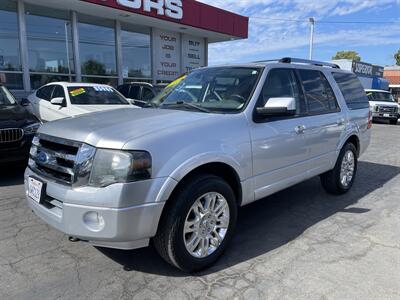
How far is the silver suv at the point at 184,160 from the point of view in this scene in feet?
8.77

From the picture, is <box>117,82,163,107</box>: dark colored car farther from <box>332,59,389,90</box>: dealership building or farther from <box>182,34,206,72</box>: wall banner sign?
<box>332,59,389,90</box>: dealership building

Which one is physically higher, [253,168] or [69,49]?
[69,49]

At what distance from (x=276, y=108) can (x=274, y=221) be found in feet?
5.19

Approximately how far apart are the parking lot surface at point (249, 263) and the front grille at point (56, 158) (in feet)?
2.83

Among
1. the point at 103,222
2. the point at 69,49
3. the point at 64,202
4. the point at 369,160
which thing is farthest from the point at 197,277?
the point at 69,49

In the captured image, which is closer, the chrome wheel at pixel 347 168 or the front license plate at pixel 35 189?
the front license plate at pixel 35 189

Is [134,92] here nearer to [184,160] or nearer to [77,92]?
[77,92]

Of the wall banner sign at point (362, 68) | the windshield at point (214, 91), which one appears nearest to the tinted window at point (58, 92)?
the windshield at point (214, 91)

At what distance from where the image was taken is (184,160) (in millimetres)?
2871

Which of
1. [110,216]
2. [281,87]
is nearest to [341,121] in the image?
[281,87]

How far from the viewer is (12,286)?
2898mm

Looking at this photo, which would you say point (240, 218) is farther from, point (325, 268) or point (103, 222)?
point (103, 222)

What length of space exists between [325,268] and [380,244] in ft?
3.10

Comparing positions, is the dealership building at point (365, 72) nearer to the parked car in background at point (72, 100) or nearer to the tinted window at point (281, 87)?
the parked car in background at point (72, 100)
